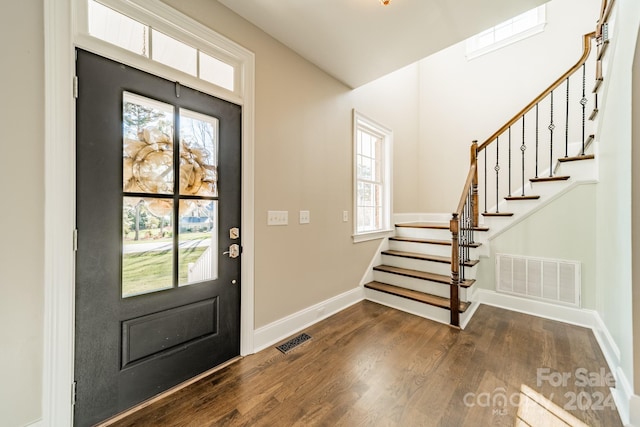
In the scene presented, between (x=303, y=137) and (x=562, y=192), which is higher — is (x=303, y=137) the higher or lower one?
the higher one

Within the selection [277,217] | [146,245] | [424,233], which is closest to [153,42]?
[146,245]

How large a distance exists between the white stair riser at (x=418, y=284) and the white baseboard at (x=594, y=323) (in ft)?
2.06

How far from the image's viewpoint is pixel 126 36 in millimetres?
1447

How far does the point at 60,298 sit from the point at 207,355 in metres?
0.98

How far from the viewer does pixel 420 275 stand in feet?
10.0

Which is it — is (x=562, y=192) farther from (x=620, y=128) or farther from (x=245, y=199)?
(x=245, y=199)

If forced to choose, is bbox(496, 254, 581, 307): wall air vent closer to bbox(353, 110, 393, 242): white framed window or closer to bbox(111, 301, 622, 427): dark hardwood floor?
bbox(111, 301, 622, 427): dark hardwood floor

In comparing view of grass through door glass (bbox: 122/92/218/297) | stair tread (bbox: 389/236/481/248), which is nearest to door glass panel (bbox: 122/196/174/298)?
view of grass through door glass (bbox: 122/92/218/297)

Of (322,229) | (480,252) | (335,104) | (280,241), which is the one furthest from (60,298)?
(480,252)

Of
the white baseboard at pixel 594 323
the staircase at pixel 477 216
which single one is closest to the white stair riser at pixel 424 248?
the staircase at pixel 477 216

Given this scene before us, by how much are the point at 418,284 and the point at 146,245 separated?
2.86 metres

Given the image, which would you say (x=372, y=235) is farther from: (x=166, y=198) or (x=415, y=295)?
(x=166, y=198)

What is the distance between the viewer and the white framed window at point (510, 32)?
359 cm

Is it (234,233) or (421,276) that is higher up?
(234,233)
